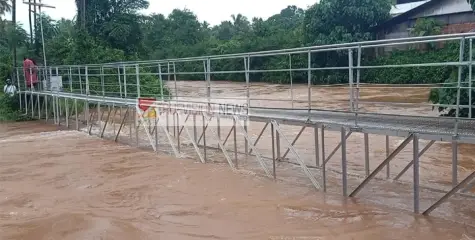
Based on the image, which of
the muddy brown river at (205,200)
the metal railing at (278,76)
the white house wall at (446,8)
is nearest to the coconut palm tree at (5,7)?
the metal railing at (278,76)

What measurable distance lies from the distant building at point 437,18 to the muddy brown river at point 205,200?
538 inches

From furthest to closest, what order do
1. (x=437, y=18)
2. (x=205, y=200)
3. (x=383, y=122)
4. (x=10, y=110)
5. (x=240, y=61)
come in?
(x=240, y=61) < (x=437, y=18) < (x=10, y=110) < (x=205, y=200) < (x=383, y=122)

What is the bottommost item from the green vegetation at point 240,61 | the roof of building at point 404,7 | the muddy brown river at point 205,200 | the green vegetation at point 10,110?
the muddy brown river at point 205,200

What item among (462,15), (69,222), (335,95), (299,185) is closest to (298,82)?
(335,95)

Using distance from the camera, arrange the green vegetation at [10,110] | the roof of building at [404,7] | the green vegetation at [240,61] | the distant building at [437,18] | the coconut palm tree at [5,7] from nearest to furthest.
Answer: the green vegetation at [10,110], the green vegetation at [240,61], the distant building at [437,18], the coconut palm tree at [5,7], the roof of building at [404,7]

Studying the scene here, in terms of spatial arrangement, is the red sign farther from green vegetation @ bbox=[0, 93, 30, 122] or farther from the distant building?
the distant building

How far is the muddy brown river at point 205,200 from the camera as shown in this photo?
16.8 feet

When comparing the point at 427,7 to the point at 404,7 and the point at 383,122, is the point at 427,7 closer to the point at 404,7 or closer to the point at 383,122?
the point at 404,7

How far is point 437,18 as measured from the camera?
22.9 meters

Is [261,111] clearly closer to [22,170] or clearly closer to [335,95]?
[22,170]

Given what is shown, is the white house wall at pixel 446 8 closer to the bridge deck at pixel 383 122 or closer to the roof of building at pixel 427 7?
the roof of building at pixel 427 7

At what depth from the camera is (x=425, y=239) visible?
15.5 ft

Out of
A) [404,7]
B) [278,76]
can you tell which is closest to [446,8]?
[404,7]

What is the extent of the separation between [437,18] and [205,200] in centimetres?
2028
